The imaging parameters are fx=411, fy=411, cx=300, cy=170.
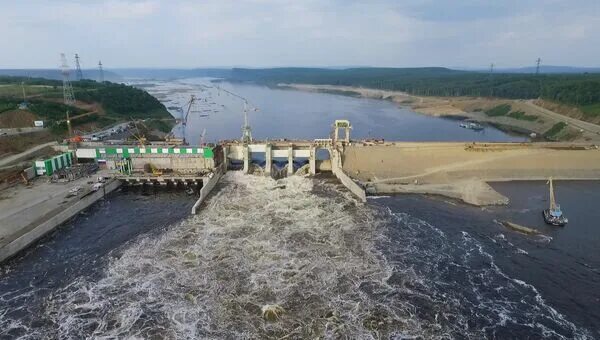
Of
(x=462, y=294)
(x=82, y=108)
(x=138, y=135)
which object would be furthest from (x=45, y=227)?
(x=82, y=108)

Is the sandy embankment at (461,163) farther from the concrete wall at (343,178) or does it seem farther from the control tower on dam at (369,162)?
the concrete wall at (343,178)

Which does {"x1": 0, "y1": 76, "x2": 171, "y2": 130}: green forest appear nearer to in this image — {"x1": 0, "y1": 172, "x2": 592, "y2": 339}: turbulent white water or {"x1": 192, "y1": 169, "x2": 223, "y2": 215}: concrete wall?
{"x1": 192, "y1": 169, "x2": 223, "y2": 215}: concrete wall

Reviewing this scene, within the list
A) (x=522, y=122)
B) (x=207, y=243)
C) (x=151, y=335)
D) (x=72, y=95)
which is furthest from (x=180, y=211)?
(x=522, y=122)

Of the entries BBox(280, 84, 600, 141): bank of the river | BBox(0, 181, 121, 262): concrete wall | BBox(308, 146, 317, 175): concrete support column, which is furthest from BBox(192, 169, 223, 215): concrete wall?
BBox(280, 84, 600, 141): bank of the river

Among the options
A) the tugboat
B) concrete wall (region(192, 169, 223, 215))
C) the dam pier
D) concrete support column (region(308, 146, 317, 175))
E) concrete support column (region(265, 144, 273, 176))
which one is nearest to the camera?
the tugboat

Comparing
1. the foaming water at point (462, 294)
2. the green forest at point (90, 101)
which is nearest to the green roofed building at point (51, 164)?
the green forest at point (90, 101)

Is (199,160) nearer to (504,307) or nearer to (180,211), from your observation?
(180,211)

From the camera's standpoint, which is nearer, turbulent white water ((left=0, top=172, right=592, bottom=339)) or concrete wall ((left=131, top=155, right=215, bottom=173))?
turbulent white water ((left=0, top=172, right=592, bottom=339))
